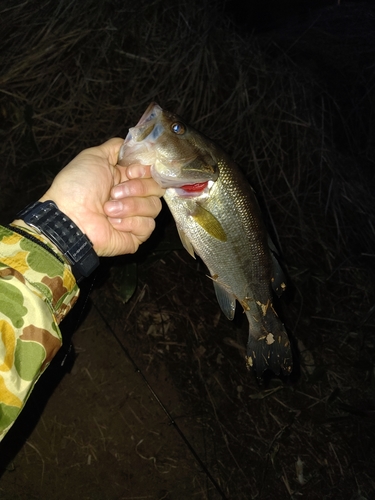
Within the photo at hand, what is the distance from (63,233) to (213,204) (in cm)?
78

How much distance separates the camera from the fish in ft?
7.17

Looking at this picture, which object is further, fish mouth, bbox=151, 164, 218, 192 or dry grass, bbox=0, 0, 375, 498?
dry grass, bbox=0, 0, 375, 498

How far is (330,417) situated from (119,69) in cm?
381

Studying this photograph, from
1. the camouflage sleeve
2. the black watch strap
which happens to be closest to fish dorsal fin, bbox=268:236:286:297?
the black watch strap

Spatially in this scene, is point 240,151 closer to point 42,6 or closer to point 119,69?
point 119,69

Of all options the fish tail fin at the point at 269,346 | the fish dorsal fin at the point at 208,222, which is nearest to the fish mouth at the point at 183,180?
the fish dorsal fin at the point at 208,222

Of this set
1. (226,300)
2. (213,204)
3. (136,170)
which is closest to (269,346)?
(226,300)

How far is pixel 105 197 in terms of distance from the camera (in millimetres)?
2295

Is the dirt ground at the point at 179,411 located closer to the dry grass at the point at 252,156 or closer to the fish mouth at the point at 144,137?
the dry grass at the point at 252,156

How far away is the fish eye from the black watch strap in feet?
2.31

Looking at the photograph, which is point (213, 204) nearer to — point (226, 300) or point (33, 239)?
point (226, 300)

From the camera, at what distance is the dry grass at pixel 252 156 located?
12.3 ft

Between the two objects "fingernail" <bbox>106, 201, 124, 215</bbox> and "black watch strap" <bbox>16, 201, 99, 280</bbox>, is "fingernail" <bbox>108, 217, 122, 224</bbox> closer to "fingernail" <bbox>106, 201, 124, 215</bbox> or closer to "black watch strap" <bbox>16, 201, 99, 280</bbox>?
"fingernail" <bbox>106, 201, 124, 215</bbox>

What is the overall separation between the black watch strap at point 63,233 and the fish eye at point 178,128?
2.31ft
